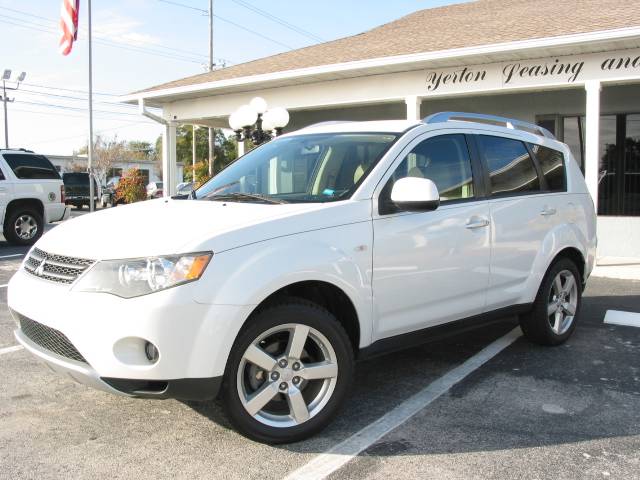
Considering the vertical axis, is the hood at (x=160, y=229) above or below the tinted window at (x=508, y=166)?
below

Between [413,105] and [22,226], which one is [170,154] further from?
[413,105]

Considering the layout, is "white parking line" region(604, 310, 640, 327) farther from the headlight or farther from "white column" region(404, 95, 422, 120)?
"white column" region(404, 95, 422, 120)

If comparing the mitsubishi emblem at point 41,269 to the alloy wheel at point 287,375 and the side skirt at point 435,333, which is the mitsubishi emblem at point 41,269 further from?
the side skirt at point 435,333

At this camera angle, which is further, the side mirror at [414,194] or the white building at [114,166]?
the white building at [114,166]

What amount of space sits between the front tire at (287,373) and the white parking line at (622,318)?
12.3 feet

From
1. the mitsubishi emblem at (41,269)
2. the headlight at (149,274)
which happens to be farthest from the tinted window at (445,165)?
the mitsubishi emblem at (41,269)

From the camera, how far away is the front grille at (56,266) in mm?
3111

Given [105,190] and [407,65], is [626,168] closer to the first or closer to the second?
[407,65]

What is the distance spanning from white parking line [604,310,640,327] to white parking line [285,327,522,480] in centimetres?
173

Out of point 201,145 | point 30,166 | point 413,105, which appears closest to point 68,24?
point 30,166

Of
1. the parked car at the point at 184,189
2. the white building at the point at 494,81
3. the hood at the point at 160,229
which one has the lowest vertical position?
the hood at the point at 160,229

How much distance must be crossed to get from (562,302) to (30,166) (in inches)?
425

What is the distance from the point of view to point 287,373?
327cm

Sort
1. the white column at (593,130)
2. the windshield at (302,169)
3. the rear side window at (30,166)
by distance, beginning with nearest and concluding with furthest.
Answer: the windshield at (302,169) → the white column at (593,130) → the rear side window at (30,166)
